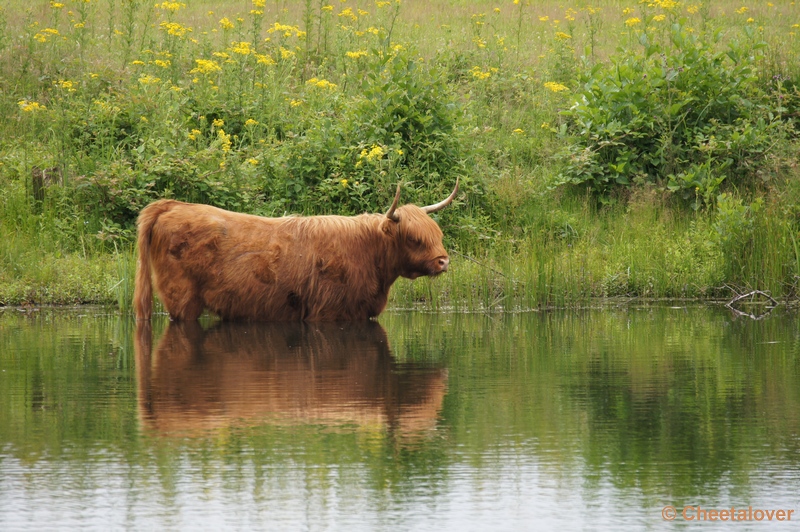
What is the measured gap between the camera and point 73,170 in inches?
538

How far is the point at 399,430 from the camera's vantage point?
5836mm

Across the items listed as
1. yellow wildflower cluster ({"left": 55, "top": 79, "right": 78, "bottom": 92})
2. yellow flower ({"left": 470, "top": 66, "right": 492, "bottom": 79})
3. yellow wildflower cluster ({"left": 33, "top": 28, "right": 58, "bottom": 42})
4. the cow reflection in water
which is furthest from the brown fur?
yellow wildflower cluster ({"left": 33, "top": 28, "right": 58, "bottom": 42})

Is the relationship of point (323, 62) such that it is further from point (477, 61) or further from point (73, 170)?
point (73, 170)

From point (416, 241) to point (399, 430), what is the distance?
16.0 ft

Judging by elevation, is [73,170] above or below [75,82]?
below

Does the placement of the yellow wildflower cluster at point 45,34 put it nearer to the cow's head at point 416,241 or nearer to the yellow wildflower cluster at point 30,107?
the yellow wildflower cluster at point 30,107

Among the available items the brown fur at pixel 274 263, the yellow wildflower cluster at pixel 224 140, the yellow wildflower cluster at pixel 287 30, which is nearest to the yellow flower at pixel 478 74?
the yellow wildflower cluster at pixel 287 30

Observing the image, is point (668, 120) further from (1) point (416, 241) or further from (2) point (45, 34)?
(2) point (45, 34)

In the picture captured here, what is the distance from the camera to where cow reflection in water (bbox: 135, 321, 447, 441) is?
609 centimetres

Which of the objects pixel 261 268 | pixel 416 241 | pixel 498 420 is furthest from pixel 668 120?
pixel 498 420

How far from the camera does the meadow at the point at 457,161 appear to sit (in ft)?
38.9

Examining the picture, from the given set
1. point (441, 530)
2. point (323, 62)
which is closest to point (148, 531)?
point (441, 530)

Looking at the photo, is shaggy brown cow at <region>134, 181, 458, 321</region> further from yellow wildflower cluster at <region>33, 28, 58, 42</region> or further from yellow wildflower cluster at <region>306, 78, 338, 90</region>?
yellow wildflower cluster at <region>33, 28, 58, 42</region>

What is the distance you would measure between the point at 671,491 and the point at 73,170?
33.7 feet
